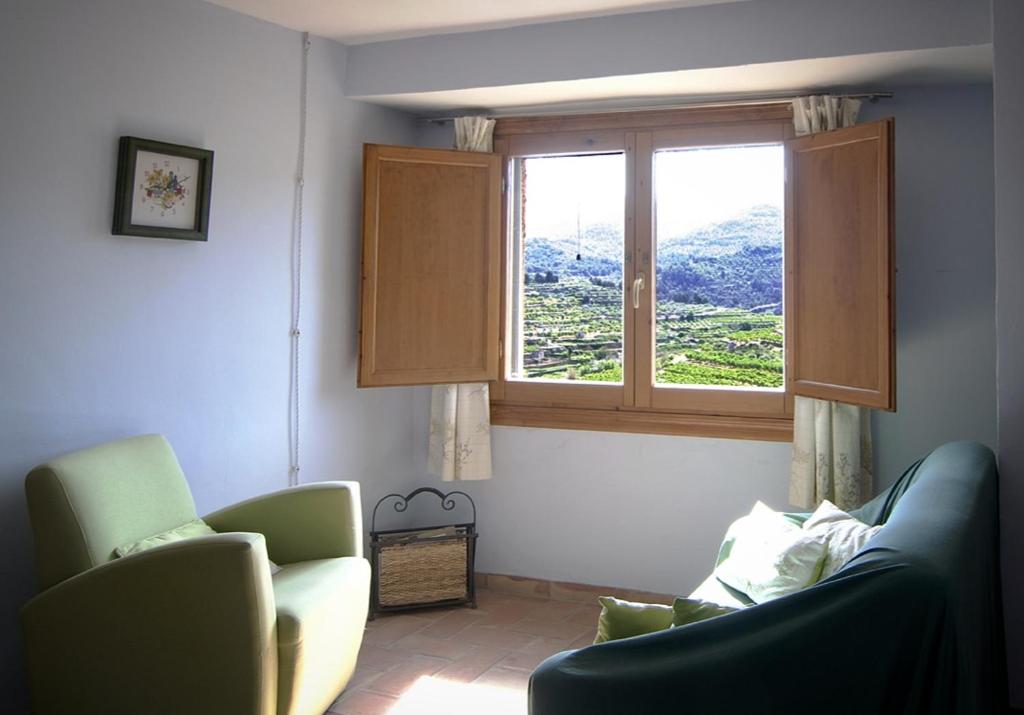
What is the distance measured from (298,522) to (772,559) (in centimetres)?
162

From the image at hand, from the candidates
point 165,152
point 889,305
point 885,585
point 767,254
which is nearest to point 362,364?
point 165,152

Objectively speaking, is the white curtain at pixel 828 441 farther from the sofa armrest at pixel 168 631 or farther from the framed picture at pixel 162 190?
the framed picture at pixel 162 190

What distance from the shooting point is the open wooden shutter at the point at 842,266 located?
3189 millimetres

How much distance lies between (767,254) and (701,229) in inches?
12.2

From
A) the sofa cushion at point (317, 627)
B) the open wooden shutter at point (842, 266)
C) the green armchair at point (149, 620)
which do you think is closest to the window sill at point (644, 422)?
the open wooden shutter at point (842, 266)

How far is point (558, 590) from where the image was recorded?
4.15 meters

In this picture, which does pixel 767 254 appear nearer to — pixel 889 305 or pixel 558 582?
pixel 889 305

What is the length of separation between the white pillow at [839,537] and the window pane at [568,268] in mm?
1644

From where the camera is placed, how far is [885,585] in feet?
4.42

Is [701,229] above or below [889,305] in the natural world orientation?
above

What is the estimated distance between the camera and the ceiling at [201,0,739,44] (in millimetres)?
3334

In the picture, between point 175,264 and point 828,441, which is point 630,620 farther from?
point 175,264

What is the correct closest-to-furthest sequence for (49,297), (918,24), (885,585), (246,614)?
1. (885,585)
2. (246,614)
3. (49,297)
4. (918,24)

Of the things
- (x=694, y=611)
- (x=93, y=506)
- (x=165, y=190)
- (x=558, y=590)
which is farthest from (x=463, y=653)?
(x=165, y=190)
